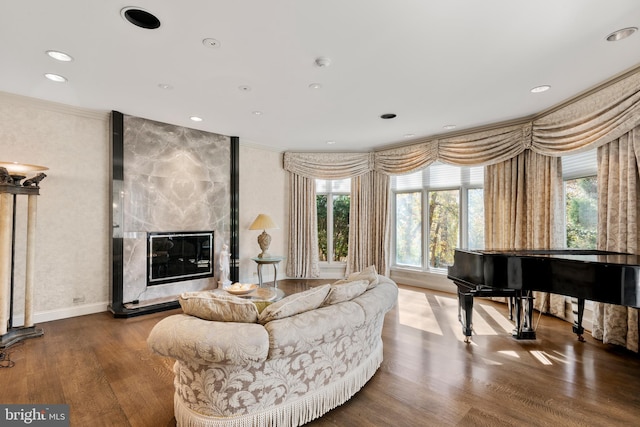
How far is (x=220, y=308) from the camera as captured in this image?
1.84 meters

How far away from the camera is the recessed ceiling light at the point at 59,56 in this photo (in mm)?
2629

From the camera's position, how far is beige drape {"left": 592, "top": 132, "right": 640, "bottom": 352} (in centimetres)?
291

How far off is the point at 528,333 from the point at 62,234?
5624 mm

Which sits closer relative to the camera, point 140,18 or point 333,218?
point 140,18

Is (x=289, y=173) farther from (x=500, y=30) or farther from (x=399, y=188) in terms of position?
(x=500, y=30)

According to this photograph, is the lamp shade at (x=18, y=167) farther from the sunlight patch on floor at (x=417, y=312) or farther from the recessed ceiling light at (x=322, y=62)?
the sunlight patch on floor at (x=417, y=312)

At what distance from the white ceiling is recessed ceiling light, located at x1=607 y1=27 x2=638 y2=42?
0.07 meters

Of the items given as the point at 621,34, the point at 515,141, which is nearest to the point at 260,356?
the point at 621,34

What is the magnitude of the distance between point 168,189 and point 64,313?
204 cm

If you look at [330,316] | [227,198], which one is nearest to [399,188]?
[227,198]

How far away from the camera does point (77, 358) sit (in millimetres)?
2781

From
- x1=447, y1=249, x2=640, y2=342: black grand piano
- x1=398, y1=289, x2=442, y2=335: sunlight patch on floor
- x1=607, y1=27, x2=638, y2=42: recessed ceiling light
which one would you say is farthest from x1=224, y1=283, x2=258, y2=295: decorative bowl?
x1=607, y1=27, x2=638, y2=42: recessed ceiling light

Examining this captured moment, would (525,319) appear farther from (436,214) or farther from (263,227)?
(263,227)

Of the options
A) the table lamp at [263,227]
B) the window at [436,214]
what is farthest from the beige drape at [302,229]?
the window at [436,214]
